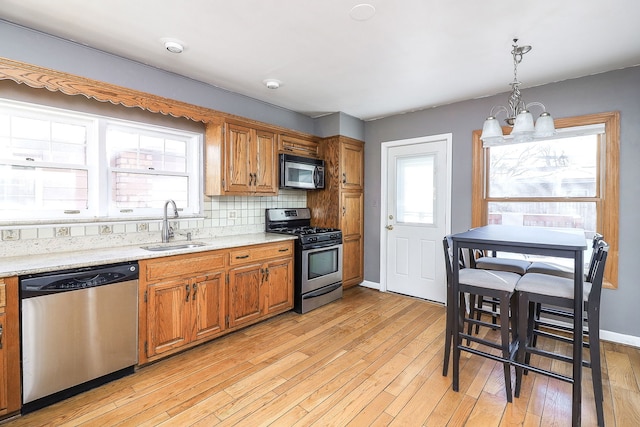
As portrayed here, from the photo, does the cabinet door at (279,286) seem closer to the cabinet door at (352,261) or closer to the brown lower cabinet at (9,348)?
the cabinet door at (352,261)

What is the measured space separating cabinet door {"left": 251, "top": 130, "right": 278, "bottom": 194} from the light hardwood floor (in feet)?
5.38

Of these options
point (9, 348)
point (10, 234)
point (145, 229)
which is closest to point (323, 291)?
point (145, 229)

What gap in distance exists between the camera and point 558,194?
315 centimetres

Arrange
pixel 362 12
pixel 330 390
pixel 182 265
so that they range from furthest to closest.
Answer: pixel 182 265 → pixel 330 390 → pixel 362 12

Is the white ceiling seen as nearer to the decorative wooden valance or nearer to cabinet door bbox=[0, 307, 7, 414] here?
the decorative wooden valance

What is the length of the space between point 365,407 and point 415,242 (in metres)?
2.60

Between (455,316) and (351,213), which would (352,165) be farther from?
(455,316)

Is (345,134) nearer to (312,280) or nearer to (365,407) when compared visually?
(312,280)

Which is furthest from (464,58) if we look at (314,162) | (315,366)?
(315,366)

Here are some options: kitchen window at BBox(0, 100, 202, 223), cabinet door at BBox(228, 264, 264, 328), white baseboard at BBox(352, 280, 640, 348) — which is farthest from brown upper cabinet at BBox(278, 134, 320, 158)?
white baseboard at BBox(352, 280, 640, 348)

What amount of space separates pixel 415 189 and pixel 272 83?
2.31 metres

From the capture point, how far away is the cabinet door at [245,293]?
2963 mm

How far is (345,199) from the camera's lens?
4.33 metres

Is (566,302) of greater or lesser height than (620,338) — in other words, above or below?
above
